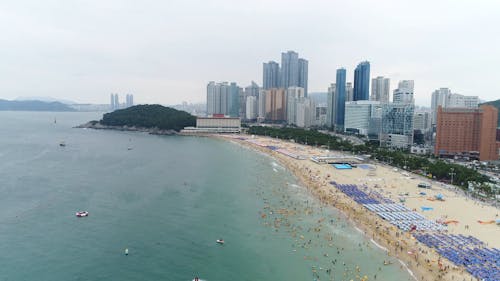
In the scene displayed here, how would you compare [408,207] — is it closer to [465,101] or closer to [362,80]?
[465,101]

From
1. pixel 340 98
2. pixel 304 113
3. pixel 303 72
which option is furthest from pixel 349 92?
pixel 303 72

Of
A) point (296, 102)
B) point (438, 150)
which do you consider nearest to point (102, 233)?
point (438, 150)

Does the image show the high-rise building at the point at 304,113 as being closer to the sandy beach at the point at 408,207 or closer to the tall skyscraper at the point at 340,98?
the tall skyscraper at the point at 340,98

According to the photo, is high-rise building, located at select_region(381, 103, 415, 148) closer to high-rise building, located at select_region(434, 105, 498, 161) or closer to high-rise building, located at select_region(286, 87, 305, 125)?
high-rise building, located at select_region(434, 105, 498, 161)

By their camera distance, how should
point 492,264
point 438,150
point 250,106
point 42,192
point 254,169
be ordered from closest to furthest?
point 492,264
point 42,192
point 254,169
point 438,150
point 250,106

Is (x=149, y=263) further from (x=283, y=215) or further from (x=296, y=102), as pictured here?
(x=296, y=102)

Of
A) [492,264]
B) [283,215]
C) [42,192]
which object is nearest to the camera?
[492,264]

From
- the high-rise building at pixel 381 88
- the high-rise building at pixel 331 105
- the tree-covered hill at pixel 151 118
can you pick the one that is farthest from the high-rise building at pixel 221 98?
the high-rise building at pixel 381 88
